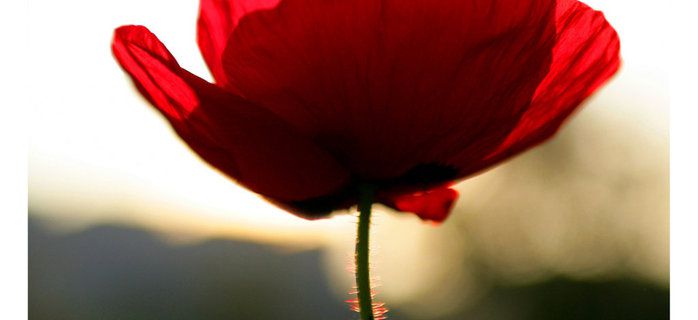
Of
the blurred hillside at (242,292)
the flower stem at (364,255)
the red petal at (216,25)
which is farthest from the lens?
the blurred hillside at (242,292)

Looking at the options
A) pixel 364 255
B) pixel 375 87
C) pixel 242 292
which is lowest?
pixel 242 292

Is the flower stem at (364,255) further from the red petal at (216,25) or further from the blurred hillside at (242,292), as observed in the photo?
the blurred hillside at (242,292)

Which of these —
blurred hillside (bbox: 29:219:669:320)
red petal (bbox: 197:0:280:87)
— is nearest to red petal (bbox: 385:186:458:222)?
red petal (bbox: 197:0:280:87)

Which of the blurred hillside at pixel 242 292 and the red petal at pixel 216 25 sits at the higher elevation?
the red petal at pixel 216 25

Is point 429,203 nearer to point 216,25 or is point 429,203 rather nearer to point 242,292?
point 216,25

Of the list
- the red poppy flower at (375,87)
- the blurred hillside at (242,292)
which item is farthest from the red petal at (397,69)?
the blurred hillside at (242,292)

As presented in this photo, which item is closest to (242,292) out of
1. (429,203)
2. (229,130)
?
(429,203)

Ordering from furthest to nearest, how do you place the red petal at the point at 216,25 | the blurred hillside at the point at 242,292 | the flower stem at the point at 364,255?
the blurred hillside at the point at 242,292
the red petal at the point at 216,25
the flower stem at the point at 364,255

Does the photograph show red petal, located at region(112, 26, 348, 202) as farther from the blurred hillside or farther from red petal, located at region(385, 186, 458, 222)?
the blurred hillside
